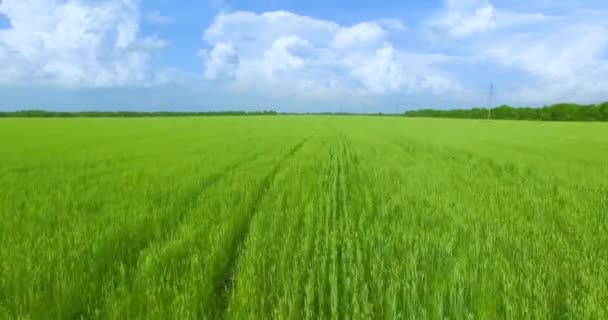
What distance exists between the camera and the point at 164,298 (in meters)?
3.30

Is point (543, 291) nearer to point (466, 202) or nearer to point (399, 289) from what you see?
point (399, 289)

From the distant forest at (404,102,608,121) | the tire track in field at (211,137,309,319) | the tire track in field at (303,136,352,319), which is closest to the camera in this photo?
the tire track in field at (303,136,352,319)

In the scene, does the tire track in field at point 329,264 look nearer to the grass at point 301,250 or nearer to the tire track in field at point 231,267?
the grass at point 301,250

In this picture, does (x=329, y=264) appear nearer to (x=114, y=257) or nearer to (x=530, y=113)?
(x=114, y=257)

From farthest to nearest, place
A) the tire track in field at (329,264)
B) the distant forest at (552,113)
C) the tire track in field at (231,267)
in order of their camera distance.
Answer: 1. the distant forest at (552,113)
2. the tire track in field at (231,267)
3. the tire track in field at (329,264)

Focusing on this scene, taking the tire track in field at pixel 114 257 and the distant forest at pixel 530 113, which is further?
the distant forest at pixel 530 113

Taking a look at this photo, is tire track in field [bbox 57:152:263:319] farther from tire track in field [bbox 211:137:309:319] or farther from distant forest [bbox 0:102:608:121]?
distant forest [bbox 0:102:608:121]

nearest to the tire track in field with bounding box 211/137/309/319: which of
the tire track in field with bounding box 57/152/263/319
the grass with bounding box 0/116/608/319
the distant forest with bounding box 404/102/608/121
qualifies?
the grass with bounding box 0/116/608/319

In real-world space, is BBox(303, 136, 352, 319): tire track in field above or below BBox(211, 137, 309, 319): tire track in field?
above

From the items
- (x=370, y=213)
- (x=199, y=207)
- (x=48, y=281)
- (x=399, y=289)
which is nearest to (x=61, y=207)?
(x=199, y=207)

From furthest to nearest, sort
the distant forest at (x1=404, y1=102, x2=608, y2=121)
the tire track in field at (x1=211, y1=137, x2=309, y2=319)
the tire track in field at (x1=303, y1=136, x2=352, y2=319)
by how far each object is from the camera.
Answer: the distant forest at (x1=404, y1=102, x2=608, y2=121) → the tire track in field at (x1=211, y1=137, x2=309, y2=319) → the tire track in field at (x1=303, y1=136, x2=352, y2=319)

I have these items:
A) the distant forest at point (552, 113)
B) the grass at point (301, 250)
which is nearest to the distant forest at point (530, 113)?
the distant forest at point (552, 113)

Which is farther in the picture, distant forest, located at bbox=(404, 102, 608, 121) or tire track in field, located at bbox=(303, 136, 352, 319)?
distant forest, located at bbox=(404, 102, 608, 121)

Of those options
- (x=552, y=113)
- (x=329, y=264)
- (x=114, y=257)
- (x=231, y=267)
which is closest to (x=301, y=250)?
(x=329, y=264)
